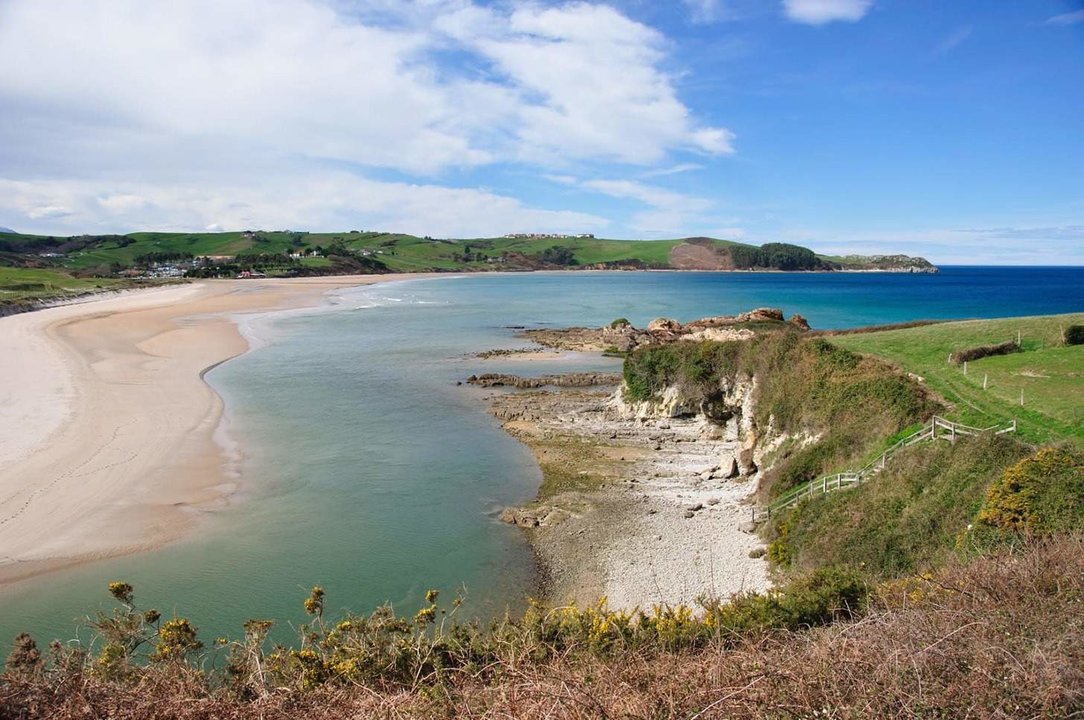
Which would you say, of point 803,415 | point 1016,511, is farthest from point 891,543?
point 803,415

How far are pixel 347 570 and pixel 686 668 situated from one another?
1282cm

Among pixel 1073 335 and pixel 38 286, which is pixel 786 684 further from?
pixel 38 286

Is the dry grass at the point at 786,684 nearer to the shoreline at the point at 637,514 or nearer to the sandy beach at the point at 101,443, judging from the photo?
the shoreline at the point at 637,514

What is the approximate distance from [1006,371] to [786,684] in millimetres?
19381

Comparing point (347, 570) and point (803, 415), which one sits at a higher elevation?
point (803, 415)

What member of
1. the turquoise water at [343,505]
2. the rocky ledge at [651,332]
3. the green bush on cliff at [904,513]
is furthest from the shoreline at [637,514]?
the rocky ledge at [651,332]

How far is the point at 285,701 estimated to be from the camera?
643 cm

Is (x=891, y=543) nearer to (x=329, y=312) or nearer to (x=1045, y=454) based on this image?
(x=1045, y=454)

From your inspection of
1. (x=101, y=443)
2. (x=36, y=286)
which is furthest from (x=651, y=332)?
(x=36, y=286)

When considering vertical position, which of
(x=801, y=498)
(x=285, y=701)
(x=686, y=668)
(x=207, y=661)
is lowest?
(x=207, y=661)

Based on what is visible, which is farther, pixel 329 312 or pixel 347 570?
pixel 329 312

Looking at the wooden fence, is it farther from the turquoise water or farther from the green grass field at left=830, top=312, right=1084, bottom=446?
the turquoise water

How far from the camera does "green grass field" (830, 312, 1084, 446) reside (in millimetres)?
15361

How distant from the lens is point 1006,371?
65.3 ft
